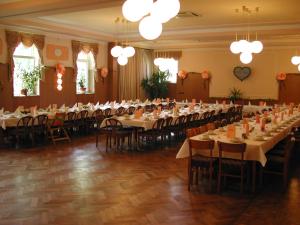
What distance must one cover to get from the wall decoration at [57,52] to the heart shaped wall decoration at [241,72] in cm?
828

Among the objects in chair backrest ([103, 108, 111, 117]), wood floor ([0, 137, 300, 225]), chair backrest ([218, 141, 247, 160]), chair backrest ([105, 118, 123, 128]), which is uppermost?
chair backrest ([103, 108, 111, 117])

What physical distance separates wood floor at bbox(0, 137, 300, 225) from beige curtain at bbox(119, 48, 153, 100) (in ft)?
30.6

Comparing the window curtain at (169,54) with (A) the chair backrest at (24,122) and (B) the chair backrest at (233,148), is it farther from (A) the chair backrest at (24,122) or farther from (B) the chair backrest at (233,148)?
(B) the chair backrest at (233,148)

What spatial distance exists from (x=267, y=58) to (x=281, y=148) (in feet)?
34.8

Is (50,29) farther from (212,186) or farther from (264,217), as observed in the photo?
(264,217)

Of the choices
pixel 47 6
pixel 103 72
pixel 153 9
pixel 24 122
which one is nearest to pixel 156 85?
pixel 103 72

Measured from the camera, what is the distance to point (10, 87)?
38.9 ft

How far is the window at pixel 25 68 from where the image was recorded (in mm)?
12242

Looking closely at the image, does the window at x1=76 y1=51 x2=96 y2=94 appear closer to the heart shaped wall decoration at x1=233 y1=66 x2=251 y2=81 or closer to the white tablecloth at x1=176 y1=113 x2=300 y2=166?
the heart shaped wall decoration at x1=233 y1=66 x2=251 y2=81

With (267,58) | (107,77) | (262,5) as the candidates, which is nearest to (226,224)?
(262,5)

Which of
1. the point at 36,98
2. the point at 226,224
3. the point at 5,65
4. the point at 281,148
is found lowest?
the point at 226,224

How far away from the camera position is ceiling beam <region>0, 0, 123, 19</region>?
7.53 metres

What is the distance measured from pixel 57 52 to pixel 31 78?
153 cm

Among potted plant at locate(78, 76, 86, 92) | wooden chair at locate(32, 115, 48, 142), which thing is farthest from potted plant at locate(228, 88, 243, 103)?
wooden chair at locate(32, 115, 48, 142)
